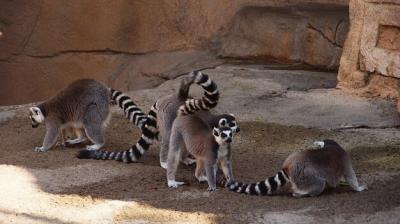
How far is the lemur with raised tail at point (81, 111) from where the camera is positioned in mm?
7434

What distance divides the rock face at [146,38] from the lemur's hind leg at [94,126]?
2.84 meters

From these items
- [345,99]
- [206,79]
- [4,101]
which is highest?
[206,79]

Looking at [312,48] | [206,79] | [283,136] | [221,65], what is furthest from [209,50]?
[206,79]

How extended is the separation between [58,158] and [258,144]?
188cm

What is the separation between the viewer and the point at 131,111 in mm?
7348

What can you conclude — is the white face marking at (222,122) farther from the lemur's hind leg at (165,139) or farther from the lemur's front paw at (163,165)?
the lemur's front paw at (163,165)

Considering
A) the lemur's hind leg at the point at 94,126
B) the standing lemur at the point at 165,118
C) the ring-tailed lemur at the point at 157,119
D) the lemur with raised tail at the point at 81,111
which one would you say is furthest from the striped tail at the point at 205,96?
the lemur's hind leg at the point at 94,126

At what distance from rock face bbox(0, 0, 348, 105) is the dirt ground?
7.51ft

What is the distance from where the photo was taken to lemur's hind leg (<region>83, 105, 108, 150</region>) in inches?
292

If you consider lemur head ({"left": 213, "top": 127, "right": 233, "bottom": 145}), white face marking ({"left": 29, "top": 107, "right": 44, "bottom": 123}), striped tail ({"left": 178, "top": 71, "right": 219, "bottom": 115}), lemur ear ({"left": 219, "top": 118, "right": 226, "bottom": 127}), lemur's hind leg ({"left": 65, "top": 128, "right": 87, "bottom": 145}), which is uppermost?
striped tail ({"left": 178, "top": 71, "right": 219, "bottom": 115})

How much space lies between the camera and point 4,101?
12.0 meters

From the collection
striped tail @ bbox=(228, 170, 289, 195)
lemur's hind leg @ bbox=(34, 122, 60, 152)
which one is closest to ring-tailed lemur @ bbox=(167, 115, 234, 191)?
striped tail @ bbox=(228, 170, 289, 195)

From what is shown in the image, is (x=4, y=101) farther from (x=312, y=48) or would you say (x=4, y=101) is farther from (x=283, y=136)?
(x=283, y=136)

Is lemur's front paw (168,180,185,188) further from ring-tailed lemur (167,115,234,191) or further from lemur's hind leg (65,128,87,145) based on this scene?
lemur's hind leg (65,128,87,145)
